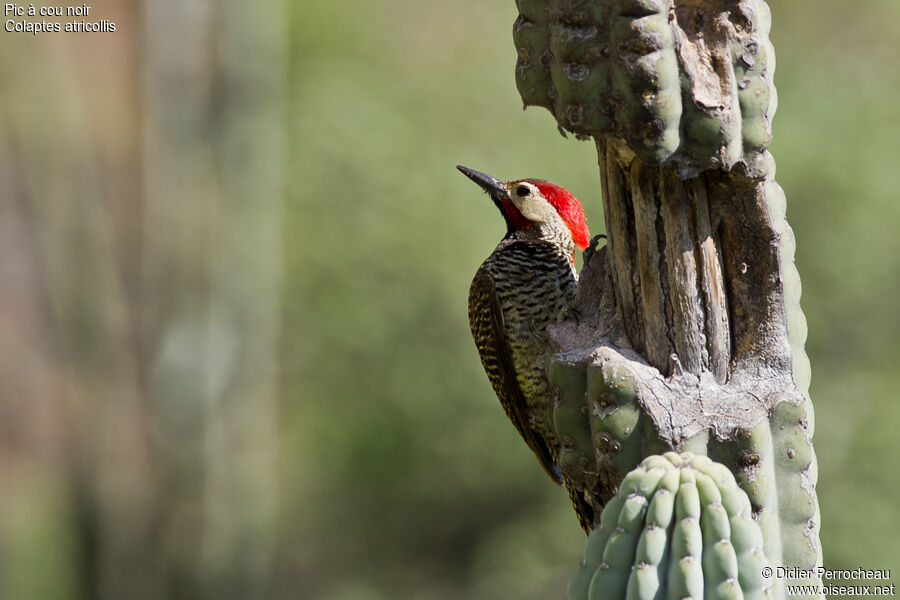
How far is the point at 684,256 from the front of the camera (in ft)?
7.85

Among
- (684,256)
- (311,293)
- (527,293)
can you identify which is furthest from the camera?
(311,293)

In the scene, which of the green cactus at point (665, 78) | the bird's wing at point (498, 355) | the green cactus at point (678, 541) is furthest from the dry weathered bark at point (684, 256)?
the bird's wing at point (498, 355)

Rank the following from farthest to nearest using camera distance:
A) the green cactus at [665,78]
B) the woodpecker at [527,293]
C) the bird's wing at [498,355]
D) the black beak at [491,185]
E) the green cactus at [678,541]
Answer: the black beak at [491,185], the bird's wing at [498,355], the woodpecker at [527,293], the green cactus at [665,78], the green cactus at [678,541]

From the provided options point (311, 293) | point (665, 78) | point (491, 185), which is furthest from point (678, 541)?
point (311, 293)

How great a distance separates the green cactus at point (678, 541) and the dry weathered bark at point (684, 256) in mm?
464

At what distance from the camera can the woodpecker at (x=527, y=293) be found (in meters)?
3.57

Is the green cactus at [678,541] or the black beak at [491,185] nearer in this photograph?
the green cactus at [678,541]

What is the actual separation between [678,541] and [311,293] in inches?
329

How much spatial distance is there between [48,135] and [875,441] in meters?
7.46

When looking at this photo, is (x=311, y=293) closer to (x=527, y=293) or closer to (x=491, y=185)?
(x=491, y=185)

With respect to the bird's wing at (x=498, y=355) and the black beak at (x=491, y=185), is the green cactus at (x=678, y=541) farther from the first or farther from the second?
the black beak at (x=491, y=185)

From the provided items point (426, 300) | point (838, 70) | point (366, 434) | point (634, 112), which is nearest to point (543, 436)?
point (634, 112)

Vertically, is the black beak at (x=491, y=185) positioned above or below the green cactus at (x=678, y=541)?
above

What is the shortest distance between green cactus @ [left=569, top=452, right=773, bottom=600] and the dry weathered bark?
1.52ft
